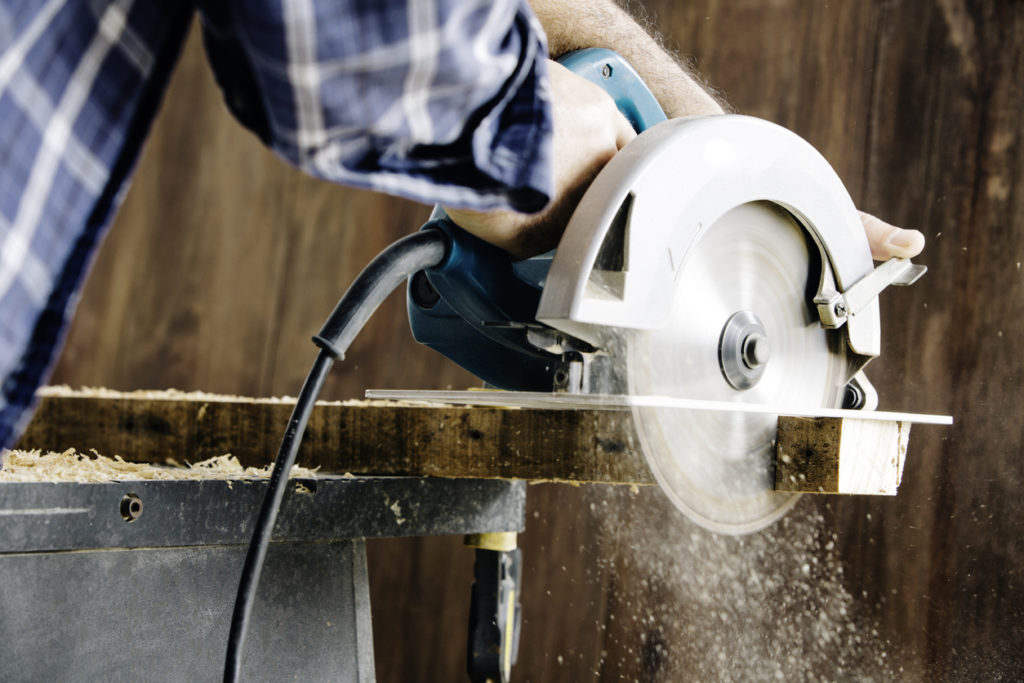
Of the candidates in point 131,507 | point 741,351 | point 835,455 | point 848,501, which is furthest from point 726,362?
point 848,501

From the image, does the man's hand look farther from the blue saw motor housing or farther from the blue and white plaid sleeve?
the blue and white plaid sleeve

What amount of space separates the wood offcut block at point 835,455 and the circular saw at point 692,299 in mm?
22

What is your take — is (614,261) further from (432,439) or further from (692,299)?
(432,439)

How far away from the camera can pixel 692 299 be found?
0.90 m

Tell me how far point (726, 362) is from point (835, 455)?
14 cm

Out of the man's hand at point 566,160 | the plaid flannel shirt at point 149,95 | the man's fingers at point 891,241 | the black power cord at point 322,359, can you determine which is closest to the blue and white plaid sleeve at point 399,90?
the plaid flannel shirt at point 149,95

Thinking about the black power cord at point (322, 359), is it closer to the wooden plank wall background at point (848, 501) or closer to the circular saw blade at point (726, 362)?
the circular saw blade at point (726, 362)

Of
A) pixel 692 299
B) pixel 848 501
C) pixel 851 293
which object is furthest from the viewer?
pixel 848 501

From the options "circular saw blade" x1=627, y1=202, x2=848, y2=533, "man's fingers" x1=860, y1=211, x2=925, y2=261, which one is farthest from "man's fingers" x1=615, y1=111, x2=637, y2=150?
Result: "man's fingers" x1=860, y1=211, x2=925, y2=261

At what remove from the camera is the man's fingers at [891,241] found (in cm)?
108

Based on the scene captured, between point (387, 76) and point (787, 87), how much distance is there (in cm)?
143

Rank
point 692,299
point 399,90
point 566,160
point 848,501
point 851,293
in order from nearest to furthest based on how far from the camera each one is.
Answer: point 399,90
point 566,160
point 692,299
point 851,293
point 848,501

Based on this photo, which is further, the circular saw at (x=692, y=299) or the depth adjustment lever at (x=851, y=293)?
the depth adjustment lever at (x=851, y=293)

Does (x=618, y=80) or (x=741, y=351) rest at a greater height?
(x=618, y=80)
